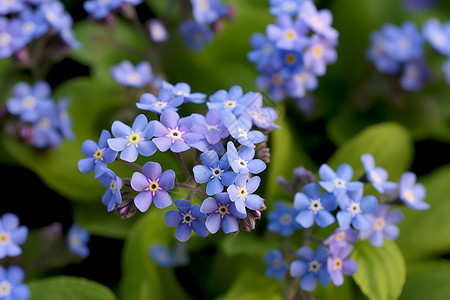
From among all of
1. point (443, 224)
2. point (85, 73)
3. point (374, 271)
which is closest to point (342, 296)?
point (374, 271)

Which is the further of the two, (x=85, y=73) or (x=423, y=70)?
(x=85, y=73)

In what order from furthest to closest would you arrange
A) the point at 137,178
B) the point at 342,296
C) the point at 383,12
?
the point at 383,12, the point at 342,296, the point at 137,178

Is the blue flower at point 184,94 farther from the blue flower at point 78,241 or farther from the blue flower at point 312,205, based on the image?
the blue flower at point 78,241

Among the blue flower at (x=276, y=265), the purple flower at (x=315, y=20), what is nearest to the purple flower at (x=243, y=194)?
the blue flower at (x=276, y=265)

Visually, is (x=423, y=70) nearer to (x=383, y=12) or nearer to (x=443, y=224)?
(x=383, y=12)

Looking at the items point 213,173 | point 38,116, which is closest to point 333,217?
point 213,173

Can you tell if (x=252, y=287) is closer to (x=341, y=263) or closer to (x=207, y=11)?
(x=341, y=263)

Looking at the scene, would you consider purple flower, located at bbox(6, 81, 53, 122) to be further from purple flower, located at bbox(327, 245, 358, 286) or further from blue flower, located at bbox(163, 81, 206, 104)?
purple flower, located at bbox(327, 245, 358, 286)

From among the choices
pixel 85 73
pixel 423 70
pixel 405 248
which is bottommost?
pixel 85 73
